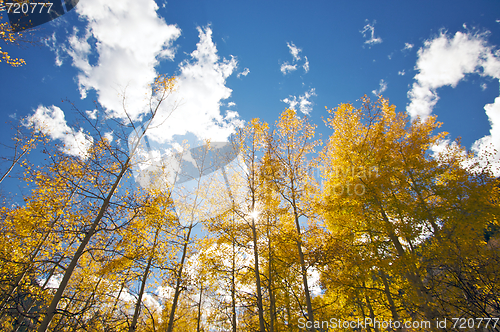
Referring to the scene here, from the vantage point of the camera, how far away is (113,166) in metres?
6.08

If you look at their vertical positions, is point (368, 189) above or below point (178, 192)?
below

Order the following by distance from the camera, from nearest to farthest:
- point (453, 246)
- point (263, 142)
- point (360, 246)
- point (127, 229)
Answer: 1. point (127, 229)
2. point (453, 246)
3. point (360, 246)
4. point (263, 142)

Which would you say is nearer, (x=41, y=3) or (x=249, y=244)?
(x=41, y=3)

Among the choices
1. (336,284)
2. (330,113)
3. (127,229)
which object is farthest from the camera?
(330,113)

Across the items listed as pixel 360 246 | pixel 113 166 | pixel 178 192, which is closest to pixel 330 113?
pixel 360 246

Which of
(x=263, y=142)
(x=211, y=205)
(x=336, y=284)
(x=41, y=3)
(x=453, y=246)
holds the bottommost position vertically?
(x=336, y=284)

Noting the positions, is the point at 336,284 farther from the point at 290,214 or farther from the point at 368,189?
the point at 368,189

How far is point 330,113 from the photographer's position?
32.5 feet

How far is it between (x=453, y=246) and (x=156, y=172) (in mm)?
11689

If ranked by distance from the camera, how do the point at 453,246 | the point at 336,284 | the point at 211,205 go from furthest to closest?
1. the point at 211,205
2. the point at 336,284
3. the point at 453,246

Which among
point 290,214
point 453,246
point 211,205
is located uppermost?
point 211,205

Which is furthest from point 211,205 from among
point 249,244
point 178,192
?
point 249,244

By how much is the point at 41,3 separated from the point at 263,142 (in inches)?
326

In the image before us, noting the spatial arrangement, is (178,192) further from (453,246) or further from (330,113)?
(453,246)
